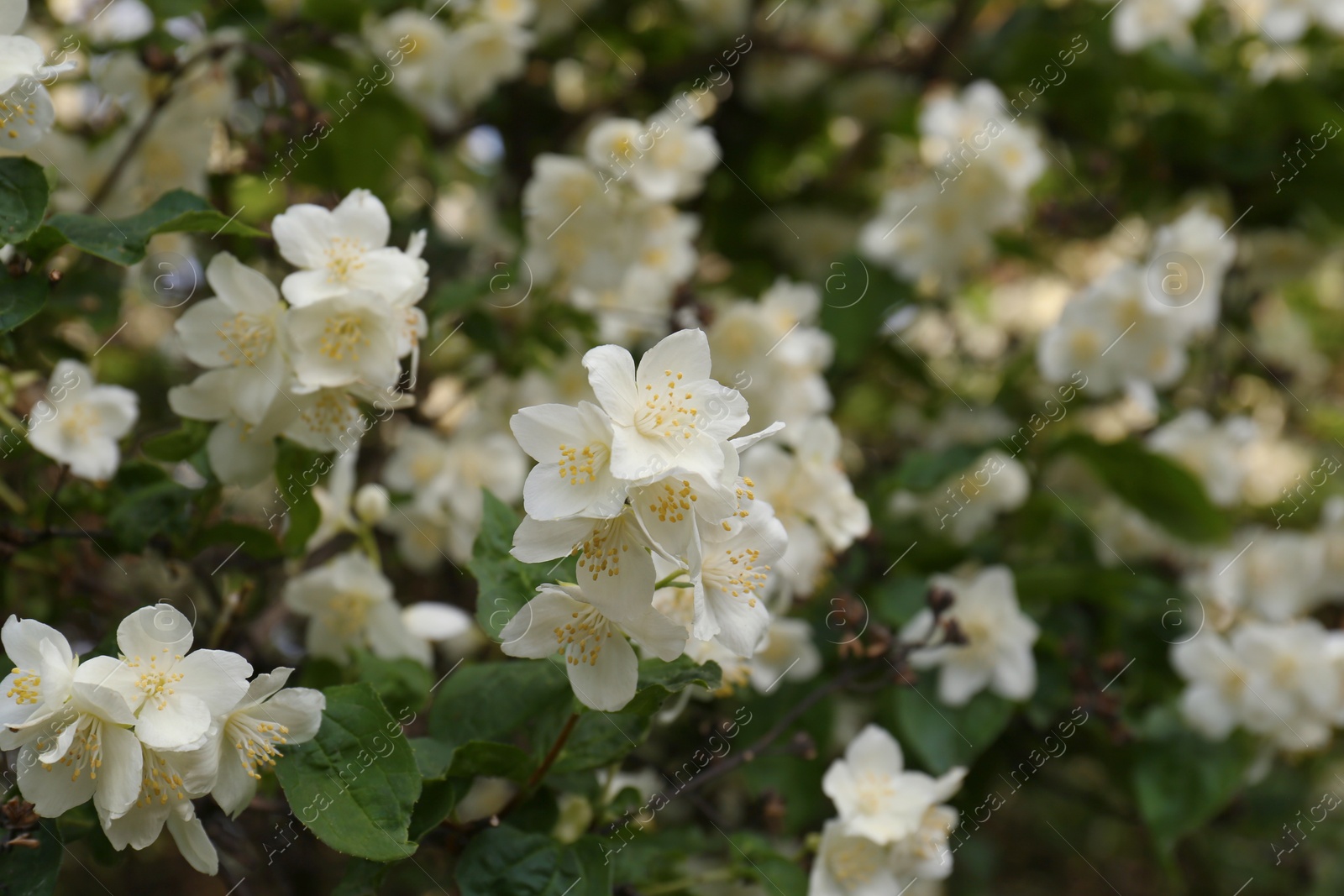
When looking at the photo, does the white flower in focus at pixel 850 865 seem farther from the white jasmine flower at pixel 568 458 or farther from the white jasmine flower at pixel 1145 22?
the white jasmine flower at pixel 1145 22

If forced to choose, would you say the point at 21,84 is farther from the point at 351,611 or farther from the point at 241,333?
the point at 351,611

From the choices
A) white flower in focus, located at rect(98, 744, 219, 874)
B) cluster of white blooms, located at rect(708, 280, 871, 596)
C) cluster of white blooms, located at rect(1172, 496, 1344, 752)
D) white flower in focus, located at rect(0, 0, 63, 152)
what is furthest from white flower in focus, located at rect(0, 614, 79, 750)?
cluster of white blooms, located at rect(1172, 496, 1344, 752)

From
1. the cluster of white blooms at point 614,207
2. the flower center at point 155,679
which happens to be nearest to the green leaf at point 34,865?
the flower center at point 155,679

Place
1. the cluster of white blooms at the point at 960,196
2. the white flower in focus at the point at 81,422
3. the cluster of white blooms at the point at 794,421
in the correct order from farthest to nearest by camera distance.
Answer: the cluster of white blooms at the point at 960,196
the cluster of white blooms at the point at 794,421
the white flower in focus at the point at 81,422

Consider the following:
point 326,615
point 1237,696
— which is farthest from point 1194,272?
point 326,615

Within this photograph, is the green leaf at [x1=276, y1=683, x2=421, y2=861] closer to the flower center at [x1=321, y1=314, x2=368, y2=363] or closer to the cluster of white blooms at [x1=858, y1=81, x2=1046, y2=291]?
the flower center at [x1=321, y1=314, x2=368, y2=363]

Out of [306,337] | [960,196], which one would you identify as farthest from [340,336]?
[960,196]
